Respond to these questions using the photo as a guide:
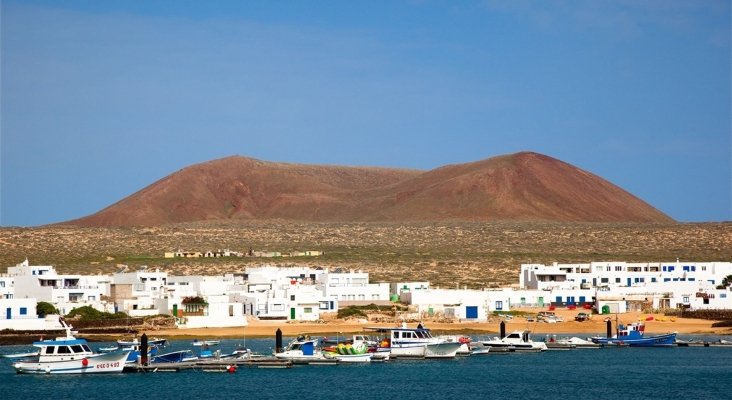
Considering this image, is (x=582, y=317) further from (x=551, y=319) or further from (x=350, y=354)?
(x=350, y=354)

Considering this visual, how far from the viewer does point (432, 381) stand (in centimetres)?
6850

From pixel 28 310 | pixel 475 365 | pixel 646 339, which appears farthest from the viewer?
pixel 28 310

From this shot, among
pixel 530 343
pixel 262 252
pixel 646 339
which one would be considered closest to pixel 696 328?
pixel 646 339

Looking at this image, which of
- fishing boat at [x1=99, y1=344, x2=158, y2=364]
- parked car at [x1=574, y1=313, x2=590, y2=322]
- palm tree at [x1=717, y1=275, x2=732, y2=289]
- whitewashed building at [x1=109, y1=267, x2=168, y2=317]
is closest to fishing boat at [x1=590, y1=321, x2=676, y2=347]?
parked car at [x1=574, y1=313, x2=590, y2=322]

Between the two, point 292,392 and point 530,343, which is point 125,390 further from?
point 530,343

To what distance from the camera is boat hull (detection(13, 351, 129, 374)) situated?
225 ft

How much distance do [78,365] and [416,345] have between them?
1955 centimetres

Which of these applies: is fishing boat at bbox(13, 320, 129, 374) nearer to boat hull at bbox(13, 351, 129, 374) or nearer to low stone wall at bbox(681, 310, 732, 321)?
boat hull at bbox(13, 351, 129, 374)

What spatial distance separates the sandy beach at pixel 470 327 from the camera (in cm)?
9511

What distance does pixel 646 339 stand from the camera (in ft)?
293

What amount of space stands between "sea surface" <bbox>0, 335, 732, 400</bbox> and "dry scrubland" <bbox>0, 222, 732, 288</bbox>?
50.1m

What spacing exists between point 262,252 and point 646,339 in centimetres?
6976

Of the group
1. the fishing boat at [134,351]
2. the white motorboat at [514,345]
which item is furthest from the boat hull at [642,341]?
the fishing boat at [134,351]

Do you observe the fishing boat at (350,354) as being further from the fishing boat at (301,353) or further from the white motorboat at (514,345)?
the white motorboat at (514,345)
